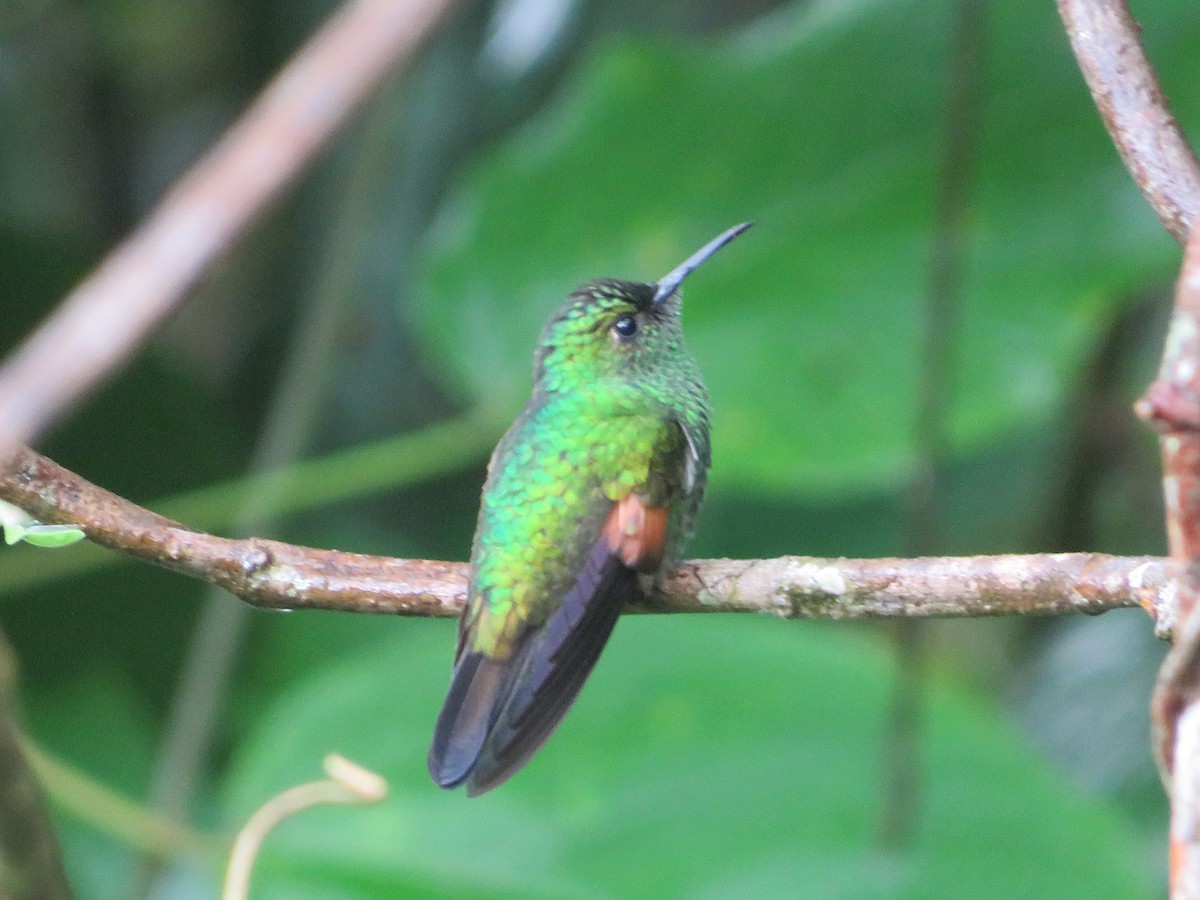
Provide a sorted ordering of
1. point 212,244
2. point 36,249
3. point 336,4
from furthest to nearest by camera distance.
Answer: point 336,4 → point 36,249 → point 212,244

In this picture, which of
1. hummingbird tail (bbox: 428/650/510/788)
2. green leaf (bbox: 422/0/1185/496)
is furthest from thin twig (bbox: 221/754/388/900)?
green leaf (bbox: 422/0/1185/496)

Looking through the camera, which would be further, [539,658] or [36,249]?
[36,249]

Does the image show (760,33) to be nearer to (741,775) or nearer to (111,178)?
(741,775)

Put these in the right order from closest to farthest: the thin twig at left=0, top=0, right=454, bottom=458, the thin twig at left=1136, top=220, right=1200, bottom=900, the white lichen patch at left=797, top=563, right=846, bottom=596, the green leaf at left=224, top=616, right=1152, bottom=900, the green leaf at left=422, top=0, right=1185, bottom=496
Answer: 1. the thin twig at left=0, top=0, right=454, bottom=458
2. the thin twig at left=1136, top=220, right=1200, bottom=900
3. the white lichen patch at left=797, top=563, right=846, bottom=596
4. the green leaf at left=224, top=616, right=1152, bottom=900
5. the green leaf at left=422, top=0, right=1185, bottom=496

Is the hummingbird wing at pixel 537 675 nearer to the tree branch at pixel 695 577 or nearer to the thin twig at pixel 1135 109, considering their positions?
the tree branch at pixel 695 577

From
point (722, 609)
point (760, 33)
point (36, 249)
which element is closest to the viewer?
point (722, 609)

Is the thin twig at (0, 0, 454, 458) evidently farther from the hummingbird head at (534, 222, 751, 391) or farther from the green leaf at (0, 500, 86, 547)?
the hummingbird head at (534, 222, 751, 391)

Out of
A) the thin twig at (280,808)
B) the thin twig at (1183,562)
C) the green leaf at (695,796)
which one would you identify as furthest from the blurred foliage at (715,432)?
the thin twig at (1183,562)

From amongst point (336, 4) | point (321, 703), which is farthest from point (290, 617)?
point (336, 4)
